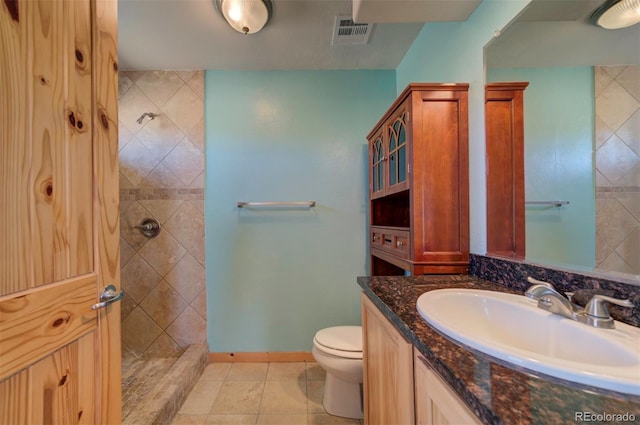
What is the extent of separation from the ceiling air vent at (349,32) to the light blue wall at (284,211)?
12.4 inches

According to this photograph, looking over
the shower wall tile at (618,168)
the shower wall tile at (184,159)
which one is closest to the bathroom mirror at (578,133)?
the shower wall tile at (618,168)

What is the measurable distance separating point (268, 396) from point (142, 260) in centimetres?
134

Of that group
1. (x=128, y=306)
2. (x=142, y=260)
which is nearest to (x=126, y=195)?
(x=142, y=260)

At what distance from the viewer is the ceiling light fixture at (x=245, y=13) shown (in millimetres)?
1278

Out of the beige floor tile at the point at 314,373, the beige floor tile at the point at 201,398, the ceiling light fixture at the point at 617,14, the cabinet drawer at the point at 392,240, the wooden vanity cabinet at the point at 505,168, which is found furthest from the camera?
the beige floor tile at the point at 314,373

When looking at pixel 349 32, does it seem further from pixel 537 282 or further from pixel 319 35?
pixel 537 282

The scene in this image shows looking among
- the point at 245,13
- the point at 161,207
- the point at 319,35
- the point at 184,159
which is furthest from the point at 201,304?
the point at 319,35

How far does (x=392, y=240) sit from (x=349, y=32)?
1.30m

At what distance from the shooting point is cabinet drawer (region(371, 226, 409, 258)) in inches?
47.1

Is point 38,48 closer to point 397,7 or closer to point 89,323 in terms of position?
point 89,323

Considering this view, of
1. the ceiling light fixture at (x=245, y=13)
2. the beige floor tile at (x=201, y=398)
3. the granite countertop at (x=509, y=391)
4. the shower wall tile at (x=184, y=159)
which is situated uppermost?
the ceiling light fixture at (x=245, y=13)

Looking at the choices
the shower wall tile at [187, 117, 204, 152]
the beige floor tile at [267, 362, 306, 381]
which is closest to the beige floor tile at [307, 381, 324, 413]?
the beige floor tile at [267, 362, 306, 381]

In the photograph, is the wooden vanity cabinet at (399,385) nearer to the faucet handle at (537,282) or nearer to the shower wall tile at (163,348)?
the faucet handle at (537,282)

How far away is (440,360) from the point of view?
18.8 inches
